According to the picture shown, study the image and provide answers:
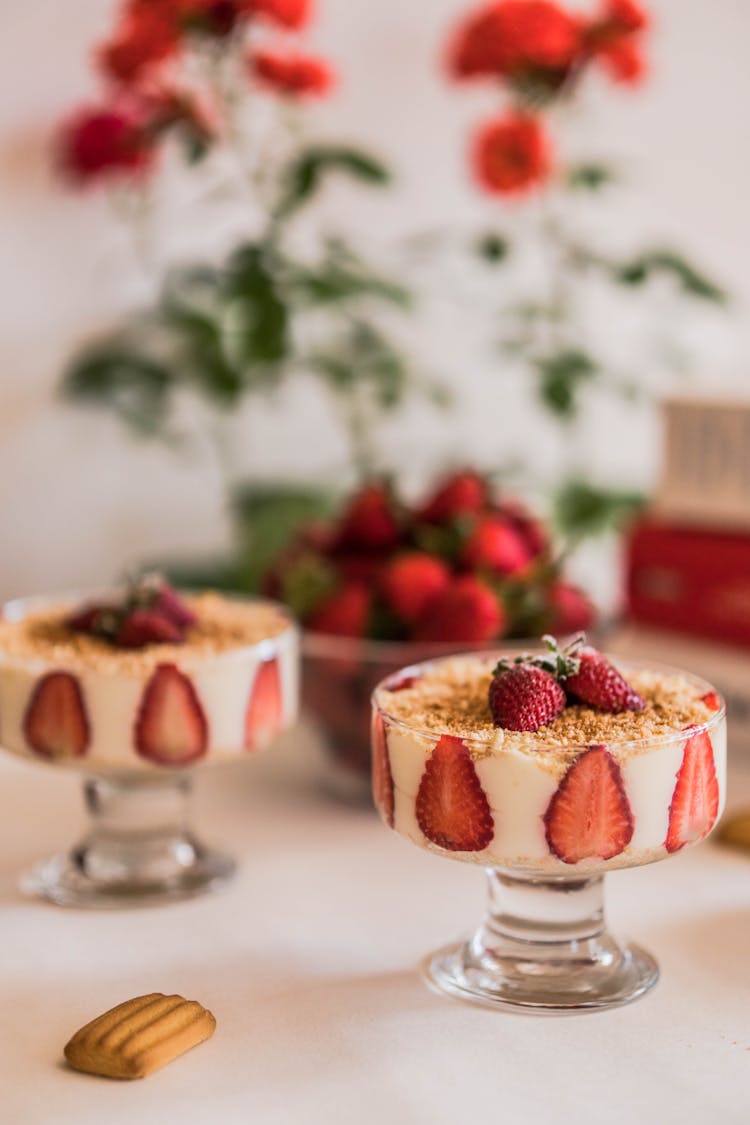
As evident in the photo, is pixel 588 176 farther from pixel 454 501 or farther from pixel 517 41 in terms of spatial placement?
pixel 454 501

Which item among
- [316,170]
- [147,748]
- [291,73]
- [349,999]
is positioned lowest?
[349,999]

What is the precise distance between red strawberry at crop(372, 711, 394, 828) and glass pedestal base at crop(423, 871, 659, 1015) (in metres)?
0.08

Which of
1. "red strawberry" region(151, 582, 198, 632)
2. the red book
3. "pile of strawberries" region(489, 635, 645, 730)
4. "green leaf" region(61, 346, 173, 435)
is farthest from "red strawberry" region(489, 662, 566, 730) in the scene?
"green leaf" region(61, 346, 173, 435)

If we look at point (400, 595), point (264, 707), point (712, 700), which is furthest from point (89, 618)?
point (712, 700)

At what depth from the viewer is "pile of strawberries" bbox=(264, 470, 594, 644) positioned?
127 cm

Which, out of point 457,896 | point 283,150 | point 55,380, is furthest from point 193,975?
point 283,150

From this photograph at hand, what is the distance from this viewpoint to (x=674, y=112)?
2391 mm

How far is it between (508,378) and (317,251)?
0.40 m

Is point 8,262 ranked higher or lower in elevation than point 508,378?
higher

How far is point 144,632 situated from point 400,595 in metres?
0.26

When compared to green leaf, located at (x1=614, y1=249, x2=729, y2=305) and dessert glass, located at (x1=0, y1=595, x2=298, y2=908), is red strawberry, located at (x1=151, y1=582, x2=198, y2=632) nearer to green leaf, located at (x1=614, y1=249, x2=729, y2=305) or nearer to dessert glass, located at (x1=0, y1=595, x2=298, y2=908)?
dessert glass, located at (x1=0, y1=595, x2=298, y2=908)

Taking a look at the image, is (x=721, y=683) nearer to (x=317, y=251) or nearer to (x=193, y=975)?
(x=193, y=975)

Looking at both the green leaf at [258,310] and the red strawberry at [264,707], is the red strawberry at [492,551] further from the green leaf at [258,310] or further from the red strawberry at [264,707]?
the green leaf at [258,310]

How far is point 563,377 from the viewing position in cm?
178
